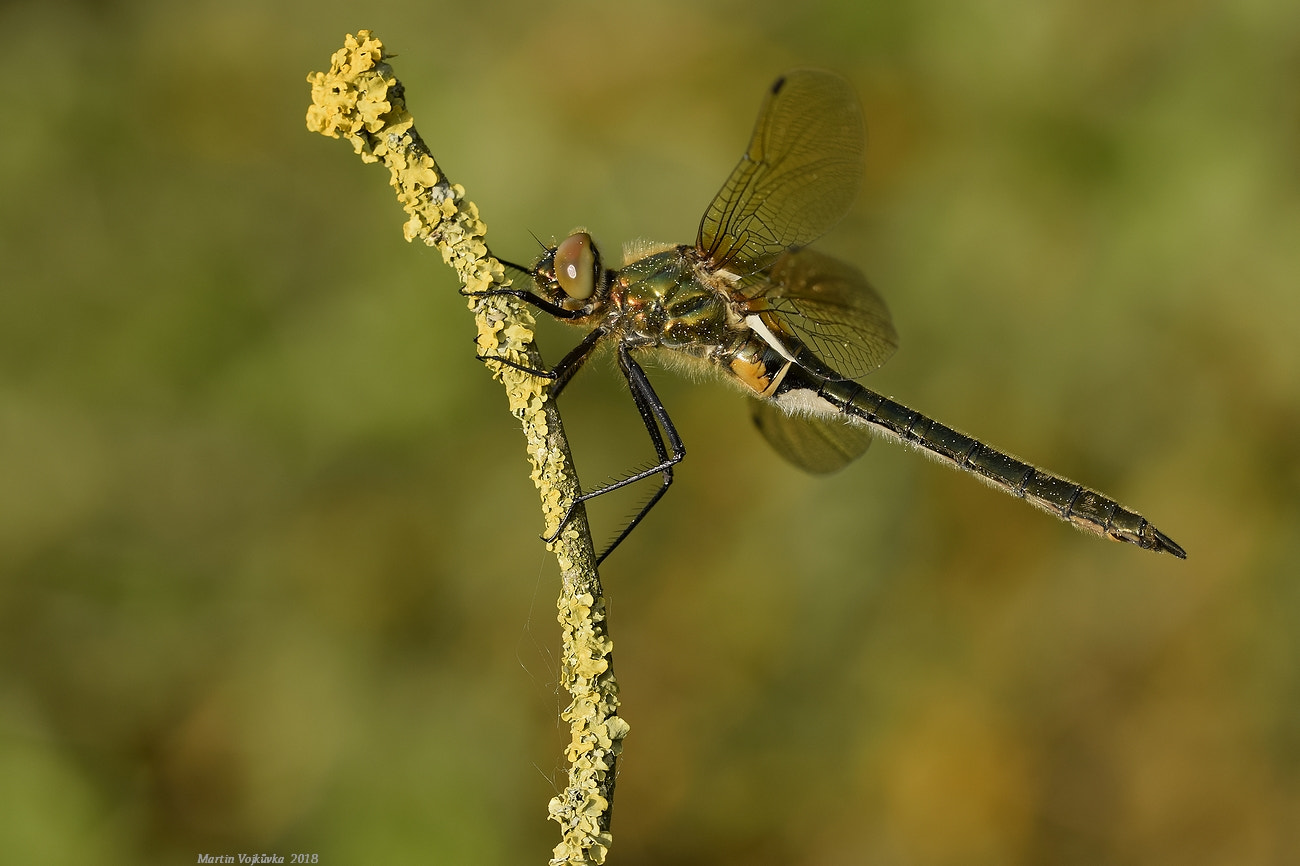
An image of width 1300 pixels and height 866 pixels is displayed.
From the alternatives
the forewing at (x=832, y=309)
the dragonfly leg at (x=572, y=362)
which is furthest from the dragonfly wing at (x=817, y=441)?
the dragonfly leg at (x=572, y=362)

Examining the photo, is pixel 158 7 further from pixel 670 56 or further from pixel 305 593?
pixel 305 593

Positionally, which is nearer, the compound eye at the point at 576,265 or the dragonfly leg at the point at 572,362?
the dragonfly leg at the point at 572,362

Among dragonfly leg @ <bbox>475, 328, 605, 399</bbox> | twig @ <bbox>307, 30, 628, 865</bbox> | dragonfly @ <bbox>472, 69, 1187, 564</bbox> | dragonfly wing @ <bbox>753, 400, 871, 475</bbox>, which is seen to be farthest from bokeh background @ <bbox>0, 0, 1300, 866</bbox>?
twig @ <bbox>307, 30, 628, 865</bbox>

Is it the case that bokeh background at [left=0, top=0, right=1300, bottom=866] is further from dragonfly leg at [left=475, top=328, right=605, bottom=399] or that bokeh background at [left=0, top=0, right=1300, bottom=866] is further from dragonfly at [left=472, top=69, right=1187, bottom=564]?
dragonfly leg at [left=475, top=328, right=605, bottom=399]

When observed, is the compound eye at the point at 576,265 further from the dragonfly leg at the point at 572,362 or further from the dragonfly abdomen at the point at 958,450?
the dragonfly abdomen at the point at 958,450

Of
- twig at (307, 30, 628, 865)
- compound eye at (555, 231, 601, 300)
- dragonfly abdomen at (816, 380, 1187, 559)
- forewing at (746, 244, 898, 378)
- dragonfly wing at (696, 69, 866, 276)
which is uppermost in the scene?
dragonfly wing at (696, 69, 866, 276)

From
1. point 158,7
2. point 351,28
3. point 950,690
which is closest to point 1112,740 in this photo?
point 950,690

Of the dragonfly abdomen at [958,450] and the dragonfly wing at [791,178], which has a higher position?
the dragonfly wing at [791,178]

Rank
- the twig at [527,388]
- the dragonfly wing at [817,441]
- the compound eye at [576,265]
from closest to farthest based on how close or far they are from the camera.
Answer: the twig at [527,388], the compound eye at [576,265], the dragonfly wing at [817,441]
